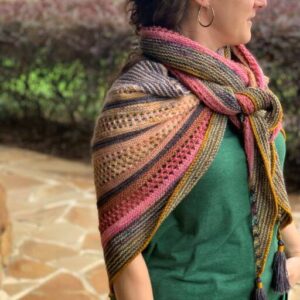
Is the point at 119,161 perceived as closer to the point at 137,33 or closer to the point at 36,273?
the point at 137,33

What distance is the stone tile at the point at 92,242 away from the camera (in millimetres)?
4695

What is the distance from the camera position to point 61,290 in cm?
407

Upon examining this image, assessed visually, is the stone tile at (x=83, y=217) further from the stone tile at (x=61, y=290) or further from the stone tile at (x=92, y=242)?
the stone tile at (x=61, y=290)

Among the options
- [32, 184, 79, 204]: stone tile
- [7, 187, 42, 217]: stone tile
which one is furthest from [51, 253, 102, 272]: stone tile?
[32, 184, 79, 204]: stone tile

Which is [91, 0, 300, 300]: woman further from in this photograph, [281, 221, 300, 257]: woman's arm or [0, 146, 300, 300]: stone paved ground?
[0, 146, 300, 300]: stone paved ground

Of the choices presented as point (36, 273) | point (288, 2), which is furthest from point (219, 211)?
point (288, 2)

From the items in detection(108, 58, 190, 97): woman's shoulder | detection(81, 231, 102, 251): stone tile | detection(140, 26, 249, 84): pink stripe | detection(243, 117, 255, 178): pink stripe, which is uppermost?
detection(140, 26, 249, 84): pink stripe

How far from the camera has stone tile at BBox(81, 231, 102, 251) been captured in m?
4.70

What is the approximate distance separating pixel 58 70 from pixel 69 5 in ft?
2.47

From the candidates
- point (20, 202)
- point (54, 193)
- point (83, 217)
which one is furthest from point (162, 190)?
point (54, 193)

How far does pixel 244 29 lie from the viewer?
1591 mm

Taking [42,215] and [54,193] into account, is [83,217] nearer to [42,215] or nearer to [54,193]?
[42,215]

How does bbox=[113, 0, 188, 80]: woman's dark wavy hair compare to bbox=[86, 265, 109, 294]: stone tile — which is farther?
bbox=[86, 265, 109, 294]: stone tile

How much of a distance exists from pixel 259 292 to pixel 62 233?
3446 mm
